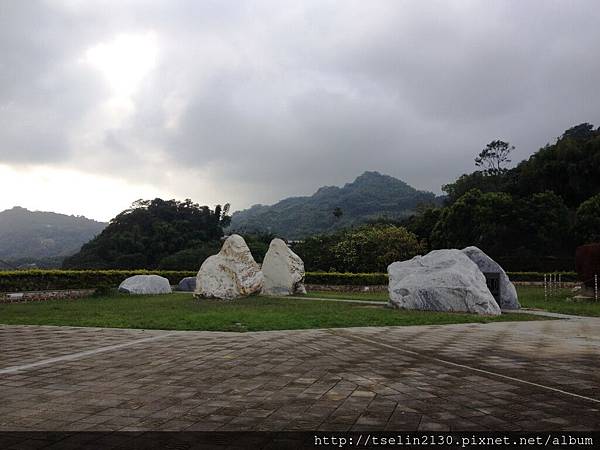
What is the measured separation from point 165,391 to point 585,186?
47596 millimetres

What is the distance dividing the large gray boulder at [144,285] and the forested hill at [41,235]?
99.1 meters

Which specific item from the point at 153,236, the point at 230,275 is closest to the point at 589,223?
the point at 230,275

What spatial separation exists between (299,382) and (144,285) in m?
20.5

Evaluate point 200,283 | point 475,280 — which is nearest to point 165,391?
point 475,280

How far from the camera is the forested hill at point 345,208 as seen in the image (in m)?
86.3

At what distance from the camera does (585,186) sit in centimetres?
4350

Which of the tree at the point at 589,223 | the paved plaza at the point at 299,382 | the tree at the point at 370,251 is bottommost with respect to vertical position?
the paved plaza at the point at 299,382

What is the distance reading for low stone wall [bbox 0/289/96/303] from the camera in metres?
20.1

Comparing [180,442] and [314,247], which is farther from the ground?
[314,247]

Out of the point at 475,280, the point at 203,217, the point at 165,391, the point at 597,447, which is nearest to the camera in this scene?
the point at 597,447

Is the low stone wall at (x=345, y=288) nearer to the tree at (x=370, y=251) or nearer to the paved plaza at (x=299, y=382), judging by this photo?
the tree at (x=370, y=251)

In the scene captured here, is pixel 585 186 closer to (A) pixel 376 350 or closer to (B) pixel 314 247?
(B) pixel 314 247

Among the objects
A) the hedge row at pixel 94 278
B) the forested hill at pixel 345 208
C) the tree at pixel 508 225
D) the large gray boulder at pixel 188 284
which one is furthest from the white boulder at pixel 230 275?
the forested hill at pixel 345 208

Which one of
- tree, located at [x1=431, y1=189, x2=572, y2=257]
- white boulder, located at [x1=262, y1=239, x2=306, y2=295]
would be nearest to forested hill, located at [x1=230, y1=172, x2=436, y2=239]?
tree, located at [x1=431, y1=189, x2=572, y2=257]
